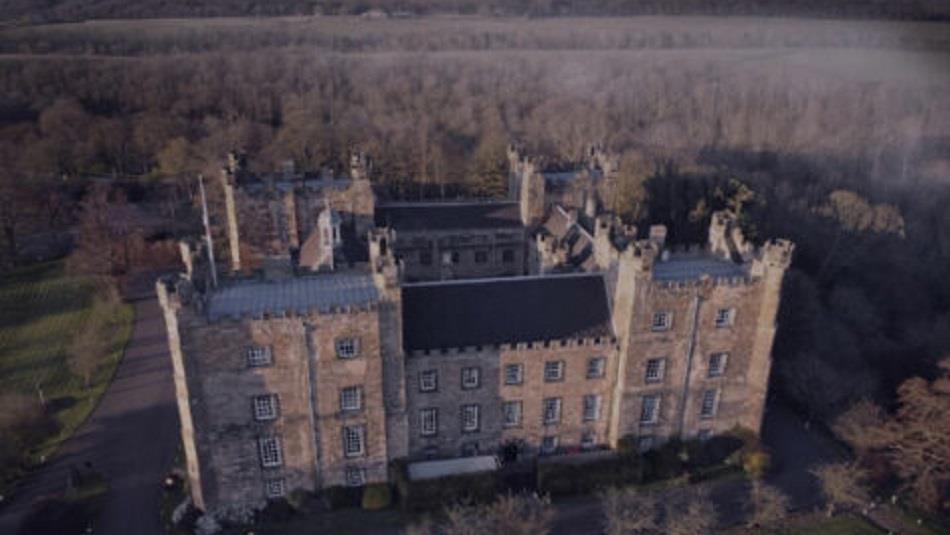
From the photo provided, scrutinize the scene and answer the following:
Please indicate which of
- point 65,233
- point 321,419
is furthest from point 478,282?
point 65,233

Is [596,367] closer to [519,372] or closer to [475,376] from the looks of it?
[519,372]

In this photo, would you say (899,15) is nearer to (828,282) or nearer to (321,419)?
(828,282)

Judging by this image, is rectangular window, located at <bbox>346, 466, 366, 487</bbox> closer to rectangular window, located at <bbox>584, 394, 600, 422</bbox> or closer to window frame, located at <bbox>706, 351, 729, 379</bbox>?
rectangular window, located at <bbox>584, 394, 600, 422</bbox>

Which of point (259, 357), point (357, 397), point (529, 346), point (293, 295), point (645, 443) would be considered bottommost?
point (645, 443)

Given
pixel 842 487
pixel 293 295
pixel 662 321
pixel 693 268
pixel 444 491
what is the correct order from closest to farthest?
pixel 293 295
pixel 842 487
pixel 444 491
pixel 662 321
pixel 693 268

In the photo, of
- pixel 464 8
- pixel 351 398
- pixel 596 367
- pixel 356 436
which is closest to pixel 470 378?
pixel 351 398

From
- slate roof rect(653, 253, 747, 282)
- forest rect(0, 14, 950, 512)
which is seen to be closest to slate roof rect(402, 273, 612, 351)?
slate roof rect(653, 253, 747, 282)
